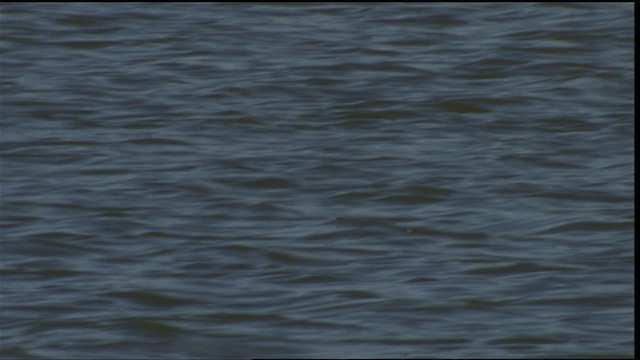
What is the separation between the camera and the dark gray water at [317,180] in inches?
202

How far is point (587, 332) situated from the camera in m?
4.99

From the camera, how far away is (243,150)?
7039 millimetres

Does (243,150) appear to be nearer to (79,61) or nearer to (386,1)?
(79,61)

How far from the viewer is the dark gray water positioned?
5.13 m

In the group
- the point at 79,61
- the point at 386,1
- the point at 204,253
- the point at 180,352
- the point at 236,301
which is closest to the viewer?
the point at 180,352

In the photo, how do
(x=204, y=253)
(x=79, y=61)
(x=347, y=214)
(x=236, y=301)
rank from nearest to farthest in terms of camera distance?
(x=236, y=301) < (x=204, y=253) < (x=347, y=214) < (x=79, y=61)

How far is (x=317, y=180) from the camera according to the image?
21.8 ft

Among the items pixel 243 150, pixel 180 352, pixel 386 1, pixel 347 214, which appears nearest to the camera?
pixel 180 352

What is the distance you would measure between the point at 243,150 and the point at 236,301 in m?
1.79

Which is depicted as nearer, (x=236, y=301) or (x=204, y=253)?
(x=236, y=301)

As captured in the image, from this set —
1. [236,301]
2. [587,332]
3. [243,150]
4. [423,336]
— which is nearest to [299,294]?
[236,301]

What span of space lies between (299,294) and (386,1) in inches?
182

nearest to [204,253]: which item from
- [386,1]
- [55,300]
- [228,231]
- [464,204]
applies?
[228,231]

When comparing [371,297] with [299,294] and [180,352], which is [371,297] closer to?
[299,294]
